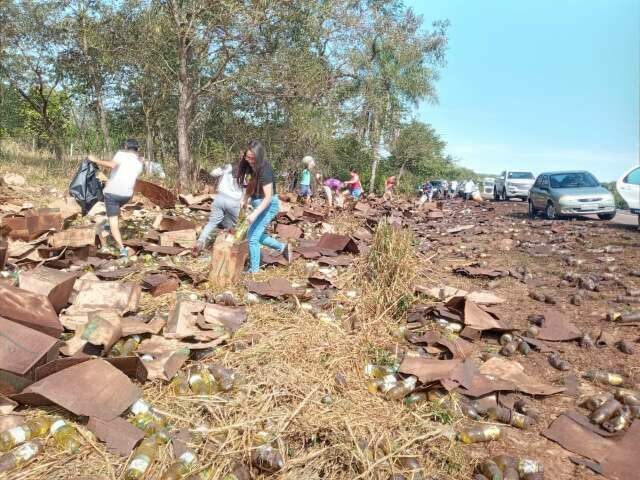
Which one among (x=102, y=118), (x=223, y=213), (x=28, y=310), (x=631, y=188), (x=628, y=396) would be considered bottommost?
(x=628, y=396)

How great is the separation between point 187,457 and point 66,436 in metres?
0.70

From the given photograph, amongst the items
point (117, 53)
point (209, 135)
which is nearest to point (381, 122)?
point (209, 135)

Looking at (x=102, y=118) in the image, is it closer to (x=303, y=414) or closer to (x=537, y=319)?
Result: (x=537, y=319)

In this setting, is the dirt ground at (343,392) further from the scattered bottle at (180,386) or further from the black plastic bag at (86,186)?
the black plastic bag at (86,186)

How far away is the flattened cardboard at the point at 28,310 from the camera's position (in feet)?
10.4

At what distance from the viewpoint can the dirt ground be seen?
2520 mm

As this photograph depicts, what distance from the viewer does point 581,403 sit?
3.27 metres

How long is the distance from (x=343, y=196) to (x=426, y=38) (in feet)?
54.5

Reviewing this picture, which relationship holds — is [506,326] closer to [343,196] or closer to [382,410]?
[382,410]

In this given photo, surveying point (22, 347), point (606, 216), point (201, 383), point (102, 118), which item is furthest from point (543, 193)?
point (102, 118)

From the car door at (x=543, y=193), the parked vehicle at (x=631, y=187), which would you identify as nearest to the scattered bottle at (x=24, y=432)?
the parked vehicle at (x=631, y=187)

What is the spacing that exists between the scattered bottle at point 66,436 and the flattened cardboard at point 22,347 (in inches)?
15.6

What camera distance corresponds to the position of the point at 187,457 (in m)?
2.47

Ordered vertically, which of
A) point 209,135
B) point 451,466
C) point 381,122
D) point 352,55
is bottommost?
point 451,466
